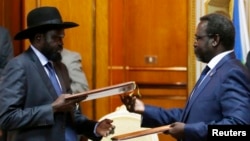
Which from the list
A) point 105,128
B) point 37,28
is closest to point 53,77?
point 37,28

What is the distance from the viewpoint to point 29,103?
10.0 feet

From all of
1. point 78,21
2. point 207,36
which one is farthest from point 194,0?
point 207,36

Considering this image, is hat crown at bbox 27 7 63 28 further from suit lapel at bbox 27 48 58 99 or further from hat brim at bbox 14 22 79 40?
suit lapel at bbox 27 48 58 99

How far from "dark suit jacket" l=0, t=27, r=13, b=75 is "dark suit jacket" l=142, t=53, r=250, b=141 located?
251 cm

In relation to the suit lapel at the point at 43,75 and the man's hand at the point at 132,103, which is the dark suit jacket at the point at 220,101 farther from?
the suit lapel at the point at 43,75

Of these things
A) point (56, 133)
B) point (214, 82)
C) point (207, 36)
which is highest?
point (207, 36)

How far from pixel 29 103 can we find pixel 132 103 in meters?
0.61

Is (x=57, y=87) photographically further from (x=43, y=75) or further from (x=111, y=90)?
(x=111, y=90)

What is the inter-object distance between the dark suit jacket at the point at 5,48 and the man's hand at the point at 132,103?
2.17 metres

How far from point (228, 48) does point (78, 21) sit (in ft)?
7.67

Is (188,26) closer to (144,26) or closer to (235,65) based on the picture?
(144,26)

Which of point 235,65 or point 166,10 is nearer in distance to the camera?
point 235,65

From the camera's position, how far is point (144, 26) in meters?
5.68

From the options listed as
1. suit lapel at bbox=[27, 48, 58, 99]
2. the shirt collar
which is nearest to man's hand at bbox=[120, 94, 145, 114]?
suit lapel at bbox=[27, 48, 58, 99]
